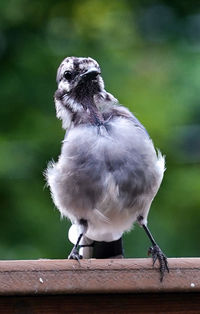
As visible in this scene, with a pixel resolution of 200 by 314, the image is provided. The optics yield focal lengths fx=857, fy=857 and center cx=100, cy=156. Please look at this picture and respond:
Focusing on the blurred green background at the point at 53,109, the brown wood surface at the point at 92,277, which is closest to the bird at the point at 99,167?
the brown wood surface at the point at 92,277

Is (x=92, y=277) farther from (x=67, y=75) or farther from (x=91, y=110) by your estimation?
(x=67, y=75)

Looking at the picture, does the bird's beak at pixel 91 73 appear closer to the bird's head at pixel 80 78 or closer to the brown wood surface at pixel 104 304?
the bird's head at pixel 80 78

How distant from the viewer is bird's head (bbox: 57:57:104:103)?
12.1 ft

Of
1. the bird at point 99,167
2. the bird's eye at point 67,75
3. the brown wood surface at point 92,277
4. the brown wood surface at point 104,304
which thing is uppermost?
the bird's eye at point 67,75

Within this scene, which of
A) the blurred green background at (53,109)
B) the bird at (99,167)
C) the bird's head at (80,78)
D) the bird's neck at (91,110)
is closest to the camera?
the bird at (99,167)

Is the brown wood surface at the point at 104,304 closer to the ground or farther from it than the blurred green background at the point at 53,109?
closer to the ground

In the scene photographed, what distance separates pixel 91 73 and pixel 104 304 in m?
1.34

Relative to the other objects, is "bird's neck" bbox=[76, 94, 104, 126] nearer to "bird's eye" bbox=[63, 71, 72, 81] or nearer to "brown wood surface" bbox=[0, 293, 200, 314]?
"bird's eye" bbox=[63, 71, 72, 81]

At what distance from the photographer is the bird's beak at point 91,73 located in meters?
3.64

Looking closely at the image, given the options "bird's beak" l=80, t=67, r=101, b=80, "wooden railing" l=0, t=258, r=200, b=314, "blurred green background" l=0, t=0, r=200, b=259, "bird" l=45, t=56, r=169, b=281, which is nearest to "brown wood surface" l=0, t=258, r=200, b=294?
"wooden railing" l=0, t=258, r=200, b=314

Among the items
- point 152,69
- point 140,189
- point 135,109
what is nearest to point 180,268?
point 140,189

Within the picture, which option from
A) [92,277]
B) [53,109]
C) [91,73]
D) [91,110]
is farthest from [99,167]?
[53,109]

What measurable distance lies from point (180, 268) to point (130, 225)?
42.0 inches

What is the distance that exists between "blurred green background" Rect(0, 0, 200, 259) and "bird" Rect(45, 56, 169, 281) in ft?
2.75
